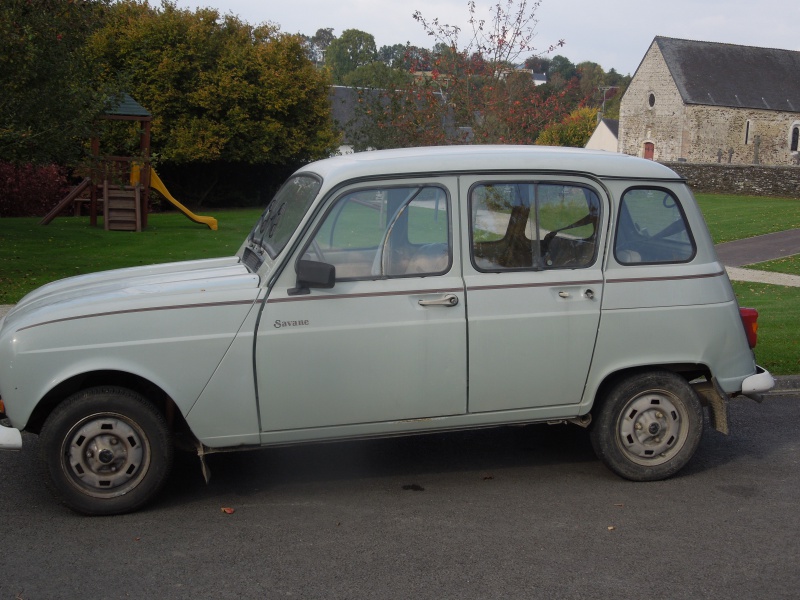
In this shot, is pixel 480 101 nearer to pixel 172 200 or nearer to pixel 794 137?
pixel 172 200

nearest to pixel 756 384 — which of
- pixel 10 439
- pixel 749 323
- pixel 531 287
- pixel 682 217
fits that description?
pixel 749 323

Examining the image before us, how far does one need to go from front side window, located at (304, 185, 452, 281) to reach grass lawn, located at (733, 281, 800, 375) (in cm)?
454

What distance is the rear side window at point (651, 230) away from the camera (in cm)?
580

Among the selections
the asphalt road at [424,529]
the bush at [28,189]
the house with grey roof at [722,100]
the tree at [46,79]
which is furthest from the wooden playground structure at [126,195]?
the house with grey roof at [722,100]

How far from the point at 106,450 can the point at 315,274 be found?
1530 millimetres

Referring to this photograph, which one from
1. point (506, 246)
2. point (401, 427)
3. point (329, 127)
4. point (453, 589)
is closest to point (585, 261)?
point (506, 246)

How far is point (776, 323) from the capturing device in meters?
11.1

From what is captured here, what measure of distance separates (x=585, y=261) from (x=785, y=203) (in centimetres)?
3630

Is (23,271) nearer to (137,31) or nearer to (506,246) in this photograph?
(506,246)

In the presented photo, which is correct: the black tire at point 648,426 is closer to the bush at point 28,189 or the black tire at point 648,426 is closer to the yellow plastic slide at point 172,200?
the yellow plastic slide at point 172,200

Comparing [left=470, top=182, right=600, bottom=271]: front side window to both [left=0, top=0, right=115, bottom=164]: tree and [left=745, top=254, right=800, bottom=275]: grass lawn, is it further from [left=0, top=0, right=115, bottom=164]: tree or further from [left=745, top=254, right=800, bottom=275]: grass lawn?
[left=745, top=254, right=800, bottom=275]: grass lawn

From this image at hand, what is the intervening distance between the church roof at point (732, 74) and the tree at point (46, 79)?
5899 centimetres

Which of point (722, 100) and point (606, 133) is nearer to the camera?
point (722, 100)

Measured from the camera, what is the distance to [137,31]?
32750mm
